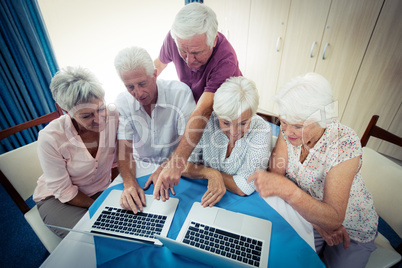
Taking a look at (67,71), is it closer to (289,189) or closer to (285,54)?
(289,189)

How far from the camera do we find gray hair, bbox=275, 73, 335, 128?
Answer: 959 millimetres

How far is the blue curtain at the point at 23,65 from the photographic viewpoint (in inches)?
88.2

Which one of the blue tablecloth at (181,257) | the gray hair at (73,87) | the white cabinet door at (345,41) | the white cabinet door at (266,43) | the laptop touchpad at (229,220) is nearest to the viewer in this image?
the blue tablecloth at (181,257)

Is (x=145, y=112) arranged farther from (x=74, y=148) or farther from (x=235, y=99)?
(x=235, y=99)

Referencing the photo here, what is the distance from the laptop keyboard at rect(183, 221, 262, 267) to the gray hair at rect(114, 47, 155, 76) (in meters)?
0.91

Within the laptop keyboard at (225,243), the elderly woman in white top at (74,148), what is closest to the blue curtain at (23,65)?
the elderly woman in white top at (74,148)

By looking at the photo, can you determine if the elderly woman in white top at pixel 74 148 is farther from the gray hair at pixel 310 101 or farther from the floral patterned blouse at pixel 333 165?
the floral patterned blouse at pixel 333 165

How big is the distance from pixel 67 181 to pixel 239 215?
108 cm

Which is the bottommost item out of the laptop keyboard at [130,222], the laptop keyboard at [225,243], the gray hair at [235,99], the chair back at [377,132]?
the laptop keyboard at [130,222]

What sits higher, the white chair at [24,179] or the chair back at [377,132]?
the chair back at [377,132]

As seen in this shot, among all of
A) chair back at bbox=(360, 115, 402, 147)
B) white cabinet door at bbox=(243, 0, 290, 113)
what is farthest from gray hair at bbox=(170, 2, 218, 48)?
white cabinet door at bbox=(243, 0, 290, 113)

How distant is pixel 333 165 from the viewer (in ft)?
3.17

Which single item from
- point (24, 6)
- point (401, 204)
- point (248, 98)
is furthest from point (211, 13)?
point (24, 6)

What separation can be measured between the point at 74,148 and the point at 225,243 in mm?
1063
